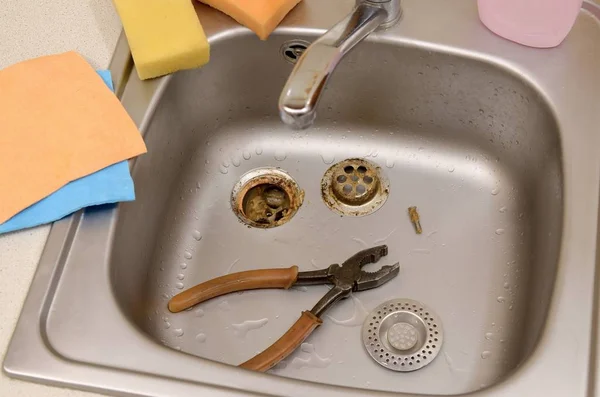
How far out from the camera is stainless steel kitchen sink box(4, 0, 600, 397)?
21.0 inches

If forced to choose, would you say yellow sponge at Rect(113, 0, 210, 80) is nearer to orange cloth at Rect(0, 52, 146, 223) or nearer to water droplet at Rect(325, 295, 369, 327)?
orange cloth at Rect(0, 52, 146, 223)

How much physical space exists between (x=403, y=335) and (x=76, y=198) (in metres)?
0.39

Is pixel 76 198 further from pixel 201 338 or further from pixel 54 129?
pixel 201 338

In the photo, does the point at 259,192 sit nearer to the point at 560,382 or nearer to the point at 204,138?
the point at 204,138

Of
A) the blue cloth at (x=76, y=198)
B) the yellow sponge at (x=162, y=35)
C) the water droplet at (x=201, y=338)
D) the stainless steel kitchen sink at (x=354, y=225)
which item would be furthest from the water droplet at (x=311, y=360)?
the yellow sponge at (x=162, y=35)

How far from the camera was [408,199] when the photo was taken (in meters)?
0.79

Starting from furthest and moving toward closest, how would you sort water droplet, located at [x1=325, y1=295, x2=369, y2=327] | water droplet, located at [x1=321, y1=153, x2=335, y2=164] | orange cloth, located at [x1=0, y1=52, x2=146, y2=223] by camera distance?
water droplet, located at [x1=321, y1=153, x2=335, y2=164] → water droplet, located at [x1=325, y1=295, x2=369, y2=327] → orange cloth, located at [x1=0, y1=52, x2=146, y2=223]

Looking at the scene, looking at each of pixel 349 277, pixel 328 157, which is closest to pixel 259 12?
pixel 328 157

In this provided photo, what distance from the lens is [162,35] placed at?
2.26 feet

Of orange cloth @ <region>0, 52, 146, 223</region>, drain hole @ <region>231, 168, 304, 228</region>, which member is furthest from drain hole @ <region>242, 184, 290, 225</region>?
orange cloth @ <region>0, 52, 146, 223</region>

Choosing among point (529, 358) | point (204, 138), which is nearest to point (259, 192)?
point (204, 138)

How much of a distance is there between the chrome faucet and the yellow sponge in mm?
178

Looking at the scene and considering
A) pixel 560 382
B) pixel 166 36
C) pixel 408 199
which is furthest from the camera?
pixel 408 199

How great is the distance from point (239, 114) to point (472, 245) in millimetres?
357
